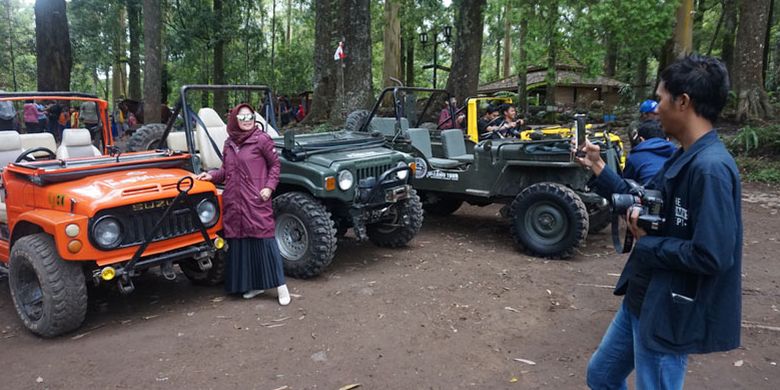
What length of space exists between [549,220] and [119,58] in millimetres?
24684

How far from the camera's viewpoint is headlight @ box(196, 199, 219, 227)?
4.78 m

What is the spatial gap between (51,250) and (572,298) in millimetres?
4279

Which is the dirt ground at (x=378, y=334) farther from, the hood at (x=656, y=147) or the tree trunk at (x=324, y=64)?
the tree trunk at (x=324, y=64)

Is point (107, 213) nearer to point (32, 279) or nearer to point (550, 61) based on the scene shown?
point (32, 279)

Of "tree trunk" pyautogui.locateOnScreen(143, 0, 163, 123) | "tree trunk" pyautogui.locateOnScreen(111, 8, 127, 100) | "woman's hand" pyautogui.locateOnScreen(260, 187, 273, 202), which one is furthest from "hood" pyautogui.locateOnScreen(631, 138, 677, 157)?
"tree trunk" pyautogui.locateOnScreen(111, 8, 127, 100)

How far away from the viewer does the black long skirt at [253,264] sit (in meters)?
4.95

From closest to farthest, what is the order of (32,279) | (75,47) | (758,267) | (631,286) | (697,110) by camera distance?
(697,110) → (631,286) → (32,279) → (758,267) → (75,47)

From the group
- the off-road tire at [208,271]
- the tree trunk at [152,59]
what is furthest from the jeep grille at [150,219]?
the tree trunk at [152,59]

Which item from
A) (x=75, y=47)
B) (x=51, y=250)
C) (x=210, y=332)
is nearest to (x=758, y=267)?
(x=210, y=332)

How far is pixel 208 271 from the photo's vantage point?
17.7ft

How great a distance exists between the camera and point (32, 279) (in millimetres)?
4473

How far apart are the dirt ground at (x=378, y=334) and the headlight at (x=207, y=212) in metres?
0.75

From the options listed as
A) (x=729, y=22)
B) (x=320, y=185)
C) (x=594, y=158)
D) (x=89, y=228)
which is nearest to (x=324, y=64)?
(x=320, y=185)

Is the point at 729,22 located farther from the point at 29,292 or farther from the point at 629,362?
the point at 29,292
